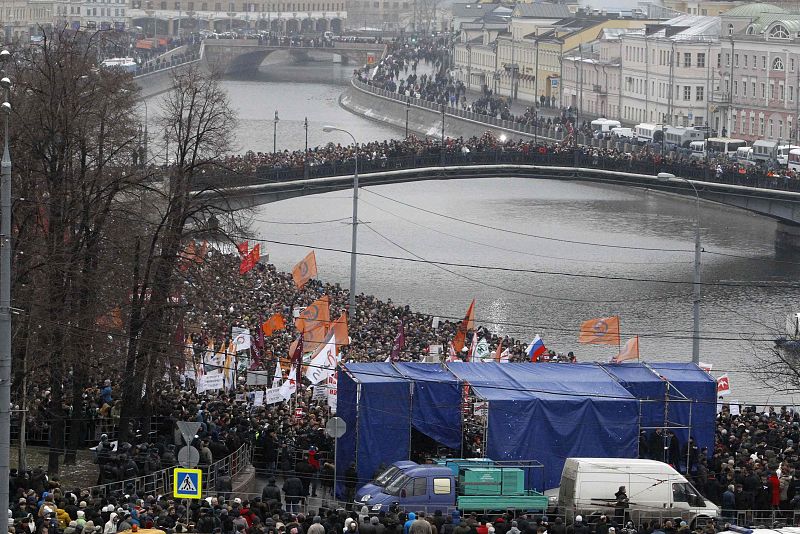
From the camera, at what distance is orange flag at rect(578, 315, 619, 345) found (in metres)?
38.2

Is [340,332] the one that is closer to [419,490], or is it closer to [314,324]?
[314,324]

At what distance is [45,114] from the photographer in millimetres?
30656

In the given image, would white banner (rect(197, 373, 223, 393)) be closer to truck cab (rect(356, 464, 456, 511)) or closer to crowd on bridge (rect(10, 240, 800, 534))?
crowd on bridge (rect(10, 240, 800, 534))

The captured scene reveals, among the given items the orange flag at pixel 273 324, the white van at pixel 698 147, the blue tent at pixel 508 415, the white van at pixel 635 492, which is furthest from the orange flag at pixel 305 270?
the white van at pixel 698 147

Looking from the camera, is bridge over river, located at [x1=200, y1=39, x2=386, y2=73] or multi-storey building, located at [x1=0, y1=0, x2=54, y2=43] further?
multi-storey building, located at [x1=0, y1=0, x2=54, y2=43]

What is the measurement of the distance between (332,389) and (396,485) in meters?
5.02

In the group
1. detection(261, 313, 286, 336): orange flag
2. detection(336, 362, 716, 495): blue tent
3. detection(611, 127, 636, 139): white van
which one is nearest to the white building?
detection(611, 127, 636, 139): white van

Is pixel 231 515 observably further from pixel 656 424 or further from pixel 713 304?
pixel 713 304

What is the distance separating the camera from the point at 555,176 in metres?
62.6

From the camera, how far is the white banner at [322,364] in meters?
32.3

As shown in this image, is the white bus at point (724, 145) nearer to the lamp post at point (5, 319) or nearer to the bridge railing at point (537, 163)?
the bridge railing at point (537, 163)

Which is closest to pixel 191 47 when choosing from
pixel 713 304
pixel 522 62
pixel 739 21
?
pixel 522 62

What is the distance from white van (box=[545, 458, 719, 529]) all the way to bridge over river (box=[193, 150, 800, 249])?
33002mm

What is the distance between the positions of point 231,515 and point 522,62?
318 ft
